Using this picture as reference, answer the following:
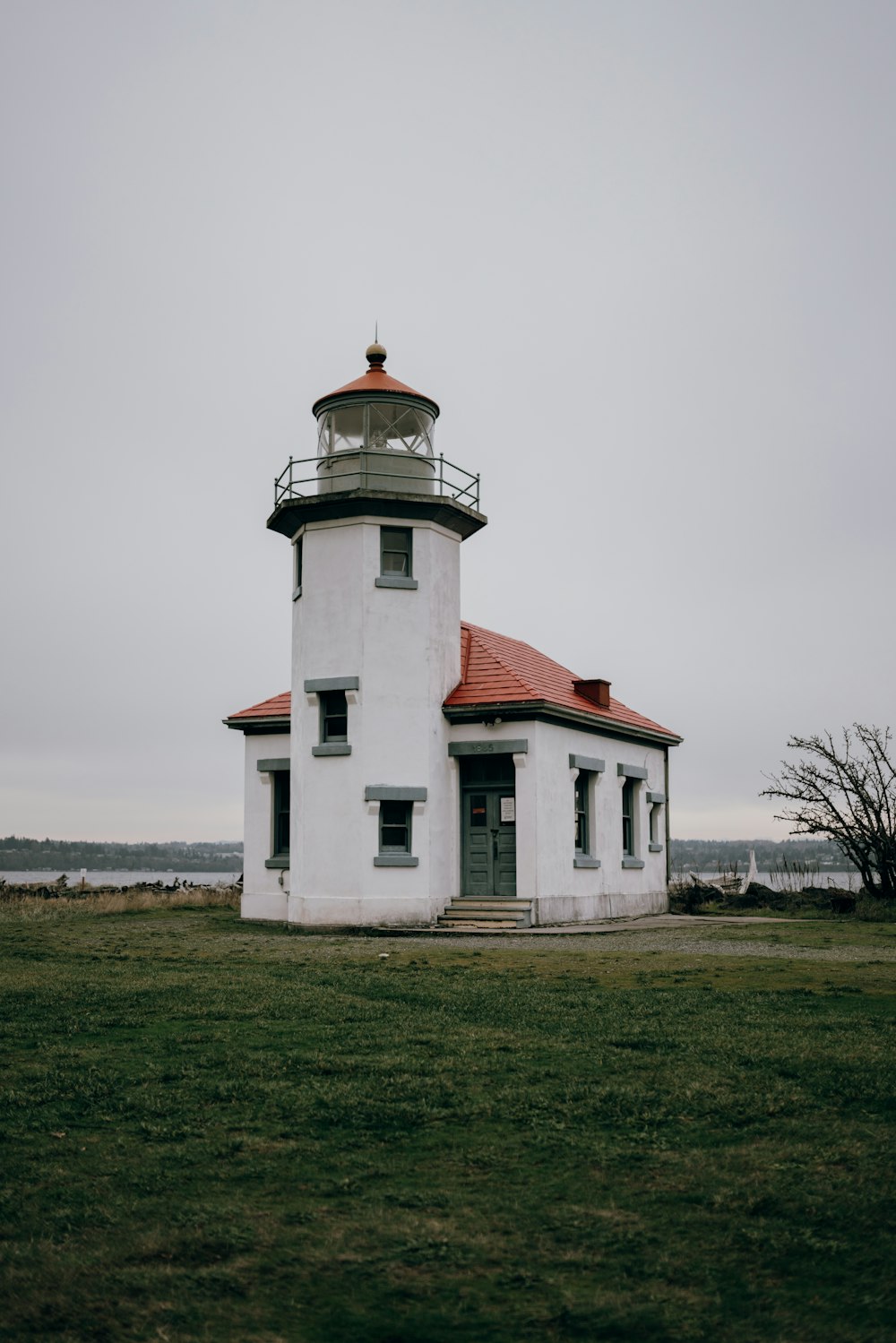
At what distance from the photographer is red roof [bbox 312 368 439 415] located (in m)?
22.5

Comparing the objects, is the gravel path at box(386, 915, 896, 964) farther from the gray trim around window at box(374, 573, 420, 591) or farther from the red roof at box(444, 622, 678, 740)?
the gray trim around window at box(374, 573, 420, 591)

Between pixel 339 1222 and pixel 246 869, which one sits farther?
pixel 246 869

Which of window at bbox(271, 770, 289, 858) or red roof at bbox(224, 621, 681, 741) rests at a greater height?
red roof at bbox(224, 621, 681, 741)

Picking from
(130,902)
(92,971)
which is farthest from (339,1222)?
(130,902)

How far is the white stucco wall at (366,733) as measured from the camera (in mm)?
21266

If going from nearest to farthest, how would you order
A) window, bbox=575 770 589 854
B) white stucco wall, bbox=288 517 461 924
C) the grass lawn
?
the grass lawn, white stucco wall, bbox=288 517 461 924, window, bbox=575 770 589 854

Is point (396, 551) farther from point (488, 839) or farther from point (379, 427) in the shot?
point (488, 839)

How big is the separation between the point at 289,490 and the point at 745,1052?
652 inches

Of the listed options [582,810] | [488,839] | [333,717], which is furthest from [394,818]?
[582,810]

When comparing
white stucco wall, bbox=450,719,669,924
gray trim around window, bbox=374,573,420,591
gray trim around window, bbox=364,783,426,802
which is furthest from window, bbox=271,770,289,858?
gray trim around window, bbox=374,573,420,591

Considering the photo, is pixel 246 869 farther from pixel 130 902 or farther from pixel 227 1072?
pixel 227 1072

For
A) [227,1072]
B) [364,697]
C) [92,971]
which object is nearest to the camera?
[227,1072]

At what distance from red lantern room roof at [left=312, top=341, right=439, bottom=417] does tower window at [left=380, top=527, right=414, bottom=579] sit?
2.64 m

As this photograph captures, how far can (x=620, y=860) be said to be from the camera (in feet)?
84.1
